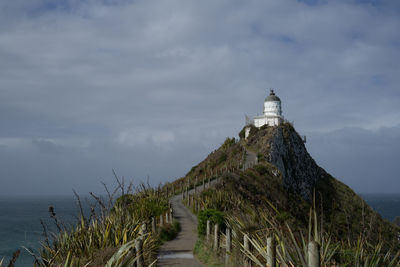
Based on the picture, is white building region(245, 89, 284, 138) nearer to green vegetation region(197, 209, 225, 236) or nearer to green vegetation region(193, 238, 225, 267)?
green vegetation region(197, 209, 225, 236)

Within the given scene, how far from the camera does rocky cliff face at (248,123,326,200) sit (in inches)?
1998

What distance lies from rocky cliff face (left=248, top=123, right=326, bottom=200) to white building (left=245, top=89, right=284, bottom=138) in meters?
3.60

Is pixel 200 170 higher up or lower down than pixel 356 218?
higher up

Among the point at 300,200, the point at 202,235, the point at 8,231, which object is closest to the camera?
the point at 202,235

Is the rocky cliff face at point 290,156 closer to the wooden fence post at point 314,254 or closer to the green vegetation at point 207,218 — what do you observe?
the green vegetation at point 207,218

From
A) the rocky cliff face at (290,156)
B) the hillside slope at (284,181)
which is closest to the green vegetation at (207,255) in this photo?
the hillside slope at (284,181)

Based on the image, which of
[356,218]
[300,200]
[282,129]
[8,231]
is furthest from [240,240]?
[8,231]

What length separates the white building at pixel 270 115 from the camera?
6656cm

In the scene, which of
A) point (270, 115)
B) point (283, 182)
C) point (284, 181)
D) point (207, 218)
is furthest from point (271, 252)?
point (270, 115)

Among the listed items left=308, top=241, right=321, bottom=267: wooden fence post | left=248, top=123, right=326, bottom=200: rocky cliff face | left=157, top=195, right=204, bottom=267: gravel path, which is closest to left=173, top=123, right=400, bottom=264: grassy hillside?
left=248, top=123, right=326, bottom=200: rocky cliff face

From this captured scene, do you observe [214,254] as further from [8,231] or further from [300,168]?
[8,231]

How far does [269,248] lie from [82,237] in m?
4.86

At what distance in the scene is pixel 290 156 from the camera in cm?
5872

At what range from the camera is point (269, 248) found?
6121 mm
